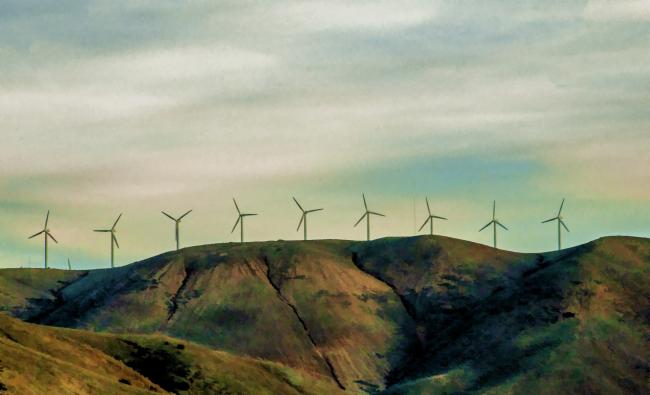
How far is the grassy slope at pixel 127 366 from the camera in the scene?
A: 420ft

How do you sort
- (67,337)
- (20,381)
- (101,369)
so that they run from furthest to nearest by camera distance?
1. (67,337)
2. (101,369)
3. (20,381)

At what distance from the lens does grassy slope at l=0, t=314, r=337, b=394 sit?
127875mm

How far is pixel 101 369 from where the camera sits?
156000mm

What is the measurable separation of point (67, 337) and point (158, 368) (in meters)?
15.2

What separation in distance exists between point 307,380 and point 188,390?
3342cm

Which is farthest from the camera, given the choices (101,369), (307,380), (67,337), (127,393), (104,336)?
(307,380)

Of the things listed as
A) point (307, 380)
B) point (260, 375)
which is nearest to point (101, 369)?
point (260, 375)

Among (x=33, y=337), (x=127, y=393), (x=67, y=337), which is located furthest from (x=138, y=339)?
(x=127, y=393)

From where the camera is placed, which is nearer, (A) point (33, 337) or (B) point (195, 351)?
(A) point (33, 337)

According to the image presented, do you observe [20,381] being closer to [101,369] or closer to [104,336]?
[101,369]

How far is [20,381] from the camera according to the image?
118m

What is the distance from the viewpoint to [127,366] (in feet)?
555

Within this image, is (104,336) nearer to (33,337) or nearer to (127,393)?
(33,337)

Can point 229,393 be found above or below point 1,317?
below
